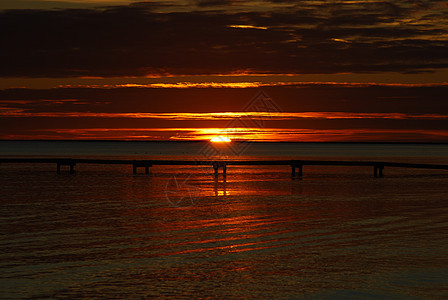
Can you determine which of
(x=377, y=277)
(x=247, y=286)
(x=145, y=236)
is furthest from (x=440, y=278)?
(x=145, y=236)

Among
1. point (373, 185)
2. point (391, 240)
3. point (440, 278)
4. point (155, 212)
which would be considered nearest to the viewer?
point (440, 278)

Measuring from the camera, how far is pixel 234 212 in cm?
2947

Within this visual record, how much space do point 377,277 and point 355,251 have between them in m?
3.33

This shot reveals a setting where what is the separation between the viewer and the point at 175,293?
1384cm

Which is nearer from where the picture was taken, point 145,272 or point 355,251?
point 145,272

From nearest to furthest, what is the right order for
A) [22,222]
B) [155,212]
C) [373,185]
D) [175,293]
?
[175,293]
[22,222]
[155,212]
[373,185]

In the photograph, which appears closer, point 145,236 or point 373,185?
point 145,236

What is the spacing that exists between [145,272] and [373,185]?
117 feet

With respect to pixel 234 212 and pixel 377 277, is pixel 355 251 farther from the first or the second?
pixel 234 212

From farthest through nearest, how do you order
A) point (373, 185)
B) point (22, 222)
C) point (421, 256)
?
point (373, 185) → point (22, 222) → point (421, 256)

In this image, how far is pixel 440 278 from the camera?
15312mm

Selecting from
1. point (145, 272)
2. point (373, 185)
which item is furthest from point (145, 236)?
point (373, 185)

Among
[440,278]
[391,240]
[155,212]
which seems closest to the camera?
[440,278]

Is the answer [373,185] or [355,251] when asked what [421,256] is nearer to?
[355,251]
